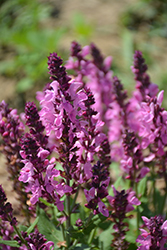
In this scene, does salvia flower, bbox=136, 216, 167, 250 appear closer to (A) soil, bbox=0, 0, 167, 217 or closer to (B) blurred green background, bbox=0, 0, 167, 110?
(B) blurred green background, bbox=0, 0, 167, 110

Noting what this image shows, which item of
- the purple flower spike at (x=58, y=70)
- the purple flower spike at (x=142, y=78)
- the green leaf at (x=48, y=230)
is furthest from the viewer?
the purple flower spike at (x=142, y=78)

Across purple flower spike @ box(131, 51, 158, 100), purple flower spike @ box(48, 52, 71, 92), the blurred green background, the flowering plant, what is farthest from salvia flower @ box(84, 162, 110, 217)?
the blurred green background

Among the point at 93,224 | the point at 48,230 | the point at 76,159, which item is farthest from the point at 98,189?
the point at 48,230

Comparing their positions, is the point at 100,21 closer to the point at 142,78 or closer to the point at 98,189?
the point at 142,78

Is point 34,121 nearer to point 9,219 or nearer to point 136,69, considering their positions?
point 9,219

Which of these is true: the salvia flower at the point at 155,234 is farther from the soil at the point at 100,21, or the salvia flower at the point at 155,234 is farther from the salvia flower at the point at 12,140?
the soil at the point at 100,21

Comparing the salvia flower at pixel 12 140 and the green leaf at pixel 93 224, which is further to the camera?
the salvia flower at pixel 12 140

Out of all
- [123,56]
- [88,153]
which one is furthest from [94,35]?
[88,153]

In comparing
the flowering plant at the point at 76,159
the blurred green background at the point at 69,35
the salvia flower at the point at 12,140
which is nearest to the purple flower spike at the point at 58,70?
the flowering plant at the point at 76,159
